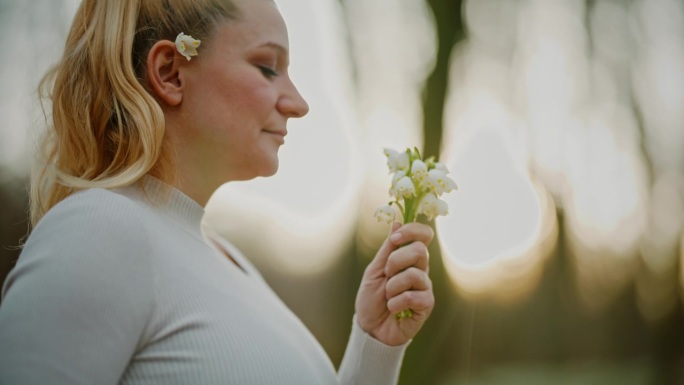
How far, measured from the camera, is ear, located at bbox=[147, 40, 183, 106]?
3.87 feet

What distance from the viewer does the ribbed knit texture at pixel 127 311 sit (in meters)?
0.84

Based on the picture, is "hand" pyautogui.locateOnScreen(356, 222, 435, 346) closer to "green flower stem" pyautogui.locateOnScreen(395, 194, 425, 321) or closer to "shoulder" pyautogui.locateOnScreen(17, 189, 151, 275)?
"green flower stem" pyautogui.locateOnScreen(395, 194, 425, 321)

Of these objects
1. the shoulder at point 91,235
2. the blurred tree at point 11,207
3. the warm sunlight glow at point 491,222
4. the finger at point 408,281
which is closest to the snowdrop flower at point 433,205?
Result: the finger at point 408,281

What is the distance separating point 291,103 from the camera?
4.08 ft

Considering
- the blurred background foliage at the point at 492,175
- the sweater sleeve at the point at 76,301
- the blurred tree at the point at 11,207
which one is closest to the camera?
the sweater sleeve at the point at 76,301

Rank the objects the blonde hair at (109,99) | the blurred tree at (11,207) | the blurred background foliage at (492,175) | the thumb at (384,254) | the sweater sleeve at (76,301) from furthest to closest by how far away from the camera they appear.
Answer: the blurred background foliage at (492,175), the blurred tree at (11,207), the thumb at (384,254), the blonde hair at (109,99), the sweater sleeve at (76,301)

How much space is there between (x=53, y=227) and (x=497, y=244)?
3183mm

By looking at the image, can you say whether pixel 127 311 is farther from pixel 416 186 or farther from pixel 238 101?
pixel 416 186

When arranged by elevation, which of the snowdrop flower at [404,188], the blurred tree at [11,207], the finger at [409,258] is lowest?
the blurred tree at [11,207]

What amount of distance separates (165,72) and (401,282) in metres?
0.56

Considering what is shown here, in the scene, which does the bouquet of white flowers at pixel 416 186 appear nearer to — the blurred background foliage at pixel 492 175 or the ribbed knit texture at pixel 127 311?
the ribbed knit texture at pixel 127 311

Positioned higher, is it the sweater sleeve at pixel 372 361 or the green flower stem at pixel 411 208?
the green flower stem at pixel 411 208

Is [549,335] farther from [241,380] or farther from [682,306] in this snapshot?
[241,380]

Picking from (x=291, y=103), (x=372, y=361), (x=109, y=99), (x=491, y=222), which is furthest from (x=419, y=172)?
(x=491, y=222)
